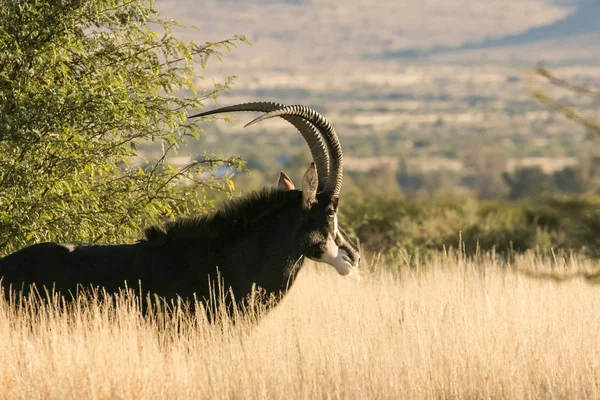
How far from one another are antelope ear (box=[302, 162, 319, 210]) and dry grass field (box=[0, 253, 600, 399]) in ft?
3.42

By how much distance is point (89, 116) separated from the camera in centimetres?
1061

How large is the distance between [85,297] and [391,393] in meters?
2.70

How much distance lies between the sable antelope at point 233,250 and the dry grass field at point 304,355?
1.00ft

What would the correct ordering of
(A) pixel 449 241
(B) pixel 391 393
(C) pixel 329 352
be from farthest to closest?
1. (A) pixel 449 241
2. (C) pixel 329 352
3. (B) pixel 391 393

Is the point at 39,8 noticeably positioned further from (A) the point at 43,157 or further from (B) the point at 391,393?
(B) the point at 391,393

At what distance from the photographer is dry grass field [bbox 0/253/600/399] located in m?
7.46

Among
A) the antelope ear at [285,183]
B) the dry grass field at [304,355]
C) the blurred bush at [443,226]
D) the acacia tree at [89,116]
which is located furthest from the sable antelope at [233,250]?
the blurred bush at [443,226]

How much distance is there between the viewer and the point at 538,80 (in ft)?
19.3

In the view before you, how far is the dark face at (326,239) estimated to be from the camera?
9.43 meters

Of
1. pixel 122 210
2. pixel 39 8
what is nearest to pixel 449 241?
pixel 122 210

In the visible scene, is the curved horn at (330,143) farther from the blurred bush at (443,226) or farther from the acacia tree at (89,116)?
the blurred bush at (443,226)

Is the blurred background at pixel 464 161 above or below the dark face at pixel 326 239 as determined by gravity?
below

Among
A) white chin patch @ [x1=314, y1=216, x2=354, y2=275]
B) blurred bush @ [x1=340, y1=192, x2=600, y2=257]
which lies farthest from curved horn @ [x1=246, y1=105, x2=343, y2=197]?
blurred bush @ [x1=340, y1=192, x2=600, y2=257]

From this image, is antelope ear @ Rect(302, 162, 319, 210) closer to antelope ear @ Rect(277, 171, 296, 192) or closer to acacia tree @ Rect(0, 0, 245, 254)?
antelope ear @ Rect(277, 171, 296, 192)
